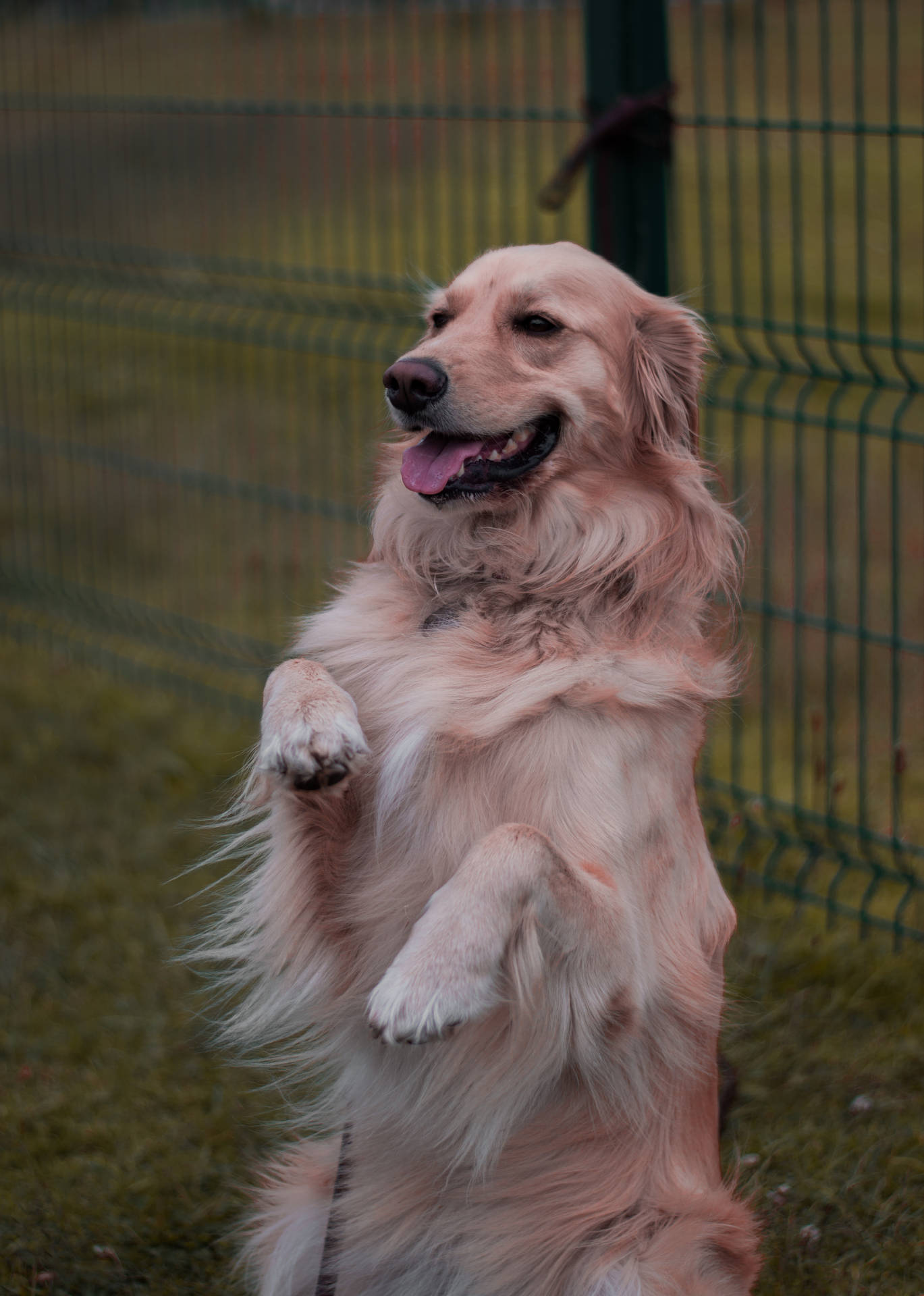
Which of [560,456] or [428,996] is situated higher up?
[560,456]

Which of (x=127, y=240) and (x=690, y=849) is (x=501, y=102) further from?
(x=690, y=849)

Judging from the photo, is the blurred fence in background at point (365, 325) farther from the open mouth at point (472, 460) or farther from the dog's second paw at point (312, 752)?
the dog's second paw at point (312, 752)

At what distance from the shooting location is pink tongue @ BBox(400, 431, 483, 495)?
99.0 inches

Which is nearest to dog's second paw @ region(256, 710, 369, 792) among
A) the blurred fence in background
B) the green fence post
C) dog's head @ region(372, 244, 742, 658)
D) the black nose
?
dog's head @ region(372, 244, 742, 658)

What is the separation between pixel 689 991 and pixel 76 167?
472cm

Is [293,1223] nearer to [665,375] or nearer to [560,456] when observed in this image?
[560,456]

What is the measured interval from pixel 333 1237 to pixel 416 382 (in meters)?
1.50

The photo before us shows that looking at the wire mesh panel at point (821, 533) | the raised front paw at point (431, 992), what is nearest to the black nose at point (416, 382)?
the wire mesh panel at point (821, 533)

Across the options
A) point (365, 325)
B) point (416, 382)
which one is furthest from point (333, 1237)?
point (365, 325)

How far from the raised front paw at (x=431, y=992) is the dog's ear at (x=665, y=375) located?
1.10 m

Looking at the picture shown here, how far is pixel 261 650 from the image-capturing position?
17.6 ft

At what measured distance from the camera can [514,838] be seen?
2076 millimetres

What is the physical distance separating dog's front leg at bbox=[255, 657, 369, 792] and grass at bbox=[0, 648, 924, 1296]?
112 cm

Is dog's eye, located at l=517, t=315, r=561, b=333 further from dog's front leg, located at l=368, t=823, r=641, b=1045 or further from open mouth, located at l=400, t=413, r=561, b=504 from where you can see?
dog's front leg, located at l=368, t=823, r=641, b=1045
